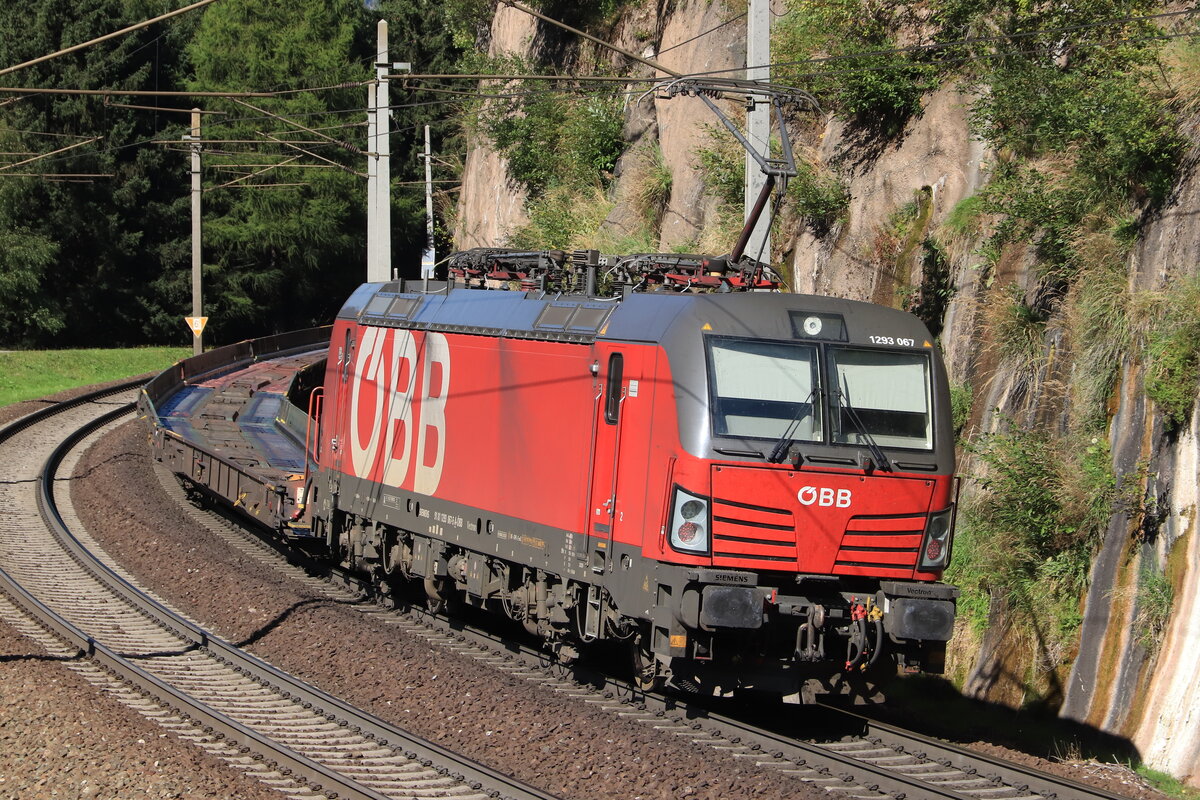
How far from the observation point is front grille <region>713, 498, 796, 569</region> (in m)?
10.2

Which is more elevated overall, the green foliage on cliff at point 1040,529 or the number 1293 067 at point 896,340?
the number 1293 067 at point 896,340

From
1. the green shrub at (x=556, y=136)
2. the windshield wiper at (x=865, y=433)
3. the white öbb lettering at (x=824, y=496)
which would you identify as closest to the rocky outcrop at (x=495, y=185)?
the green shrub at (x=556, y=136)

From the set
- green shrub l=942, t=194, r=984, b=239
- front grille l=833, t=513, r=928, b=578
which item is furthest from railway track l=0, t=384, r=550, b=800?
green shrub l=942, t=194, r=984, b=239

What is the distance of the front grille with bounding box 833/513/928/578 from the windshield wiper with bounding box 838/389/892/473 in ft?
1.46

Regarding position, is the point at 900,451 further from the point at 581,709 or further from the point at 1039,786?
the point at 581,709

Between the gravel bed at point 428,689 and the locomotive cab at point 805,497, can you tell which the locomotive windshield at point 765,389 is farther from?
the gravel bed at point 428,689

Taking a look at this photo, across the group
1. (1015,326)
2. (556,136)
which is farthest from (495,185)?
(1015,326)

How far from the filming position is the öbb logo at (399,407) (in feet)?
47.3

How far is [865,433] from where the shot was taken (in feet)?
34.8

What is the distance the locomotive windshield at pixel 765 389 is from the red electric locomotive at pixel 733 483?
0.01 meters

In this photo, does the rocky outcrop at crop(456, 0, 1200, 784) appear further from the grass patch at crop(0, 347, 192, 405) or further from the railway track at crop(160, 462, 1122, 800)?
the grass patch at crop(0, 347, 192, 405)

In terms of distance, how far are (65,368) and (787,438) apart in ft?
128

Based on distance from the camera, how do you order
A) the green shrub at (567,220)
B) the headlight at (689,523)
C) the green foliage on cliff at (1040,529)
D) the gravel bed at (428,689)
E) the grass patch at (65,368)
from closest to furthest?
the gravel bed at (428,689), the headlight at (689,523), the green foliage on cliff at (1040,529), the green shrub at (567,220), the grass patch at (65,368)

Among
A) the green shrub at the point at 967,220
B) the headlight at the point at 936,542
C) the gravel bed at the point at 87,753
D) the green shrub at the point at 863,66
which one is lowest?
the gravel bed at the point at 87,753
